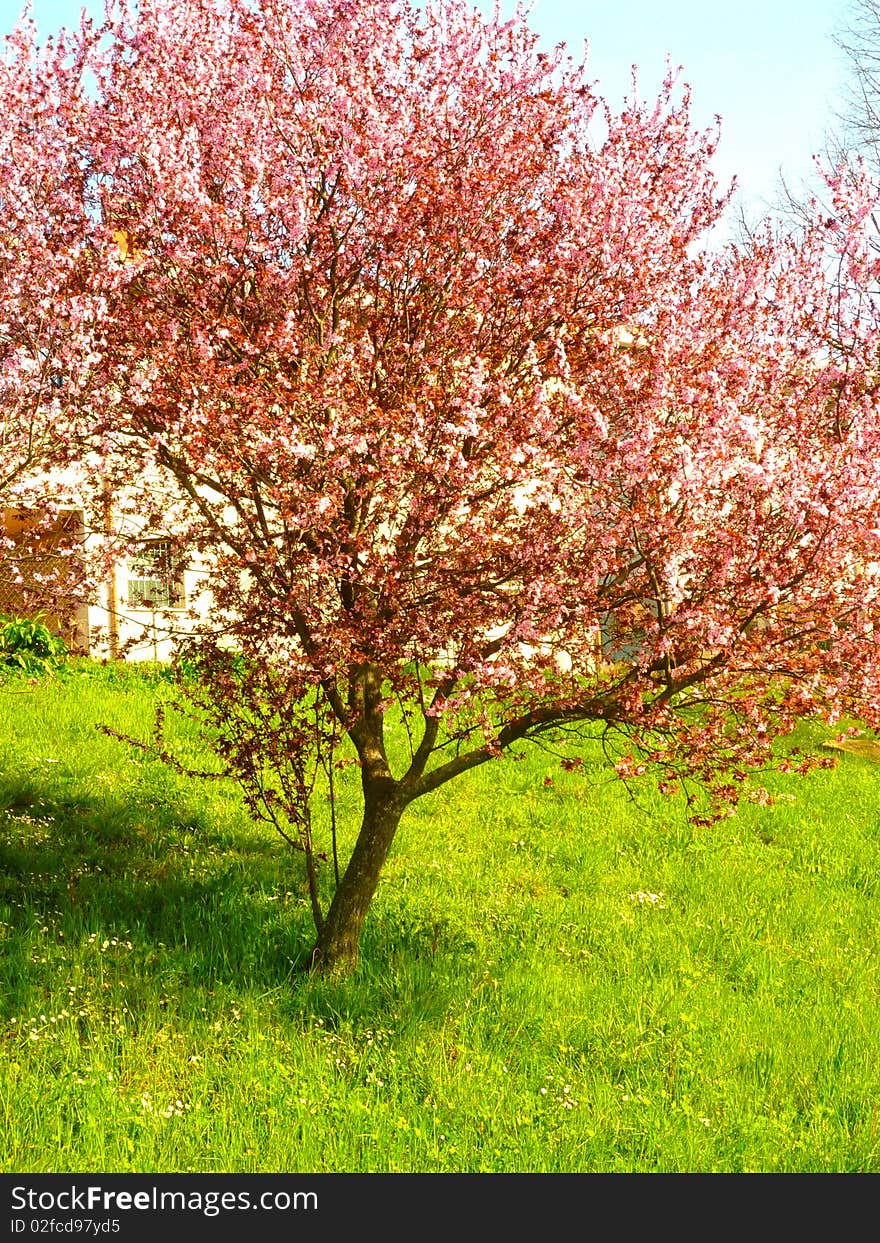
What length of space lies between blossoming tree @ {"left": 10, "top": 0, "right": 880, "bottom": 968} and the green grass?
168 centimetres

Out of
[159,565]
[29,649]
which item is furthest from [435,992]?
[29,649]

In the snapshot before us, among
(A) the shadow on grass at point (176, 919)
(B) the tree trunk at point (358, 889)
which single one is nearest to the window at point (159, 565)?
(B) the tree trunk at point (358, 889)

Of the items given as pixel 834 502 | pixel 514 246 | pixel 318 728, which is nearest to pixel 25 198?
pixel 514 246

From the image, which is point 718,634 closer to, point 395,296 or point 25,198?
point 395,296

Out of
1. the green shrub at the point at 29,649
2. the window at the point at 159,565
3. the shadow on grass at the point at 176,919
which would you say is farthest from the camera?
the green shrub at the point at 29,649

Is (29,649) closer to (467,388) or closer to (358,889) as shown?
(358,889)

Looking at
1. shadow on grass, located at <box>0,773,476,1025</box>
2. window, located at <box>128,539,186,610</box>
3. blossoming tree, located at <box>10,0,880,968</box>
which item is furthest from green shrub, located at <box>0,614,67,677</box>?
blossoming tree, located at <box>10,0,880,968</box>

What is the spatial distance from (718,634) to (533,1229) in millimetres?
3457

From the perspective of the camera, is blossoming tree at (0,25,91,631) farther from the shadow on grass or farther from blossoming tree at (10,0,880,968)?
the shadow on grass

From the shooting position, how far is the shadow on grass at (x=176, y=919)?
327 inches

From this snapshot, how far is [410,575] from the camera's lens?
7027mm

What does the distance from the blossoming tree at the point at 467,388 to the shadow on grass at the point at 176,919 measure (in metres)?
1.38

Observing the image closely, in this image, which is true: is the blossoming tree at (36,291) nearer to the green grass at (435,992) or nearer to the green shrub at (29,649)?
the green grass at (435,992)

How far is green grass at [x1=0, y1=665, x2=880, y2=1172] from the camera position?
689 cm
